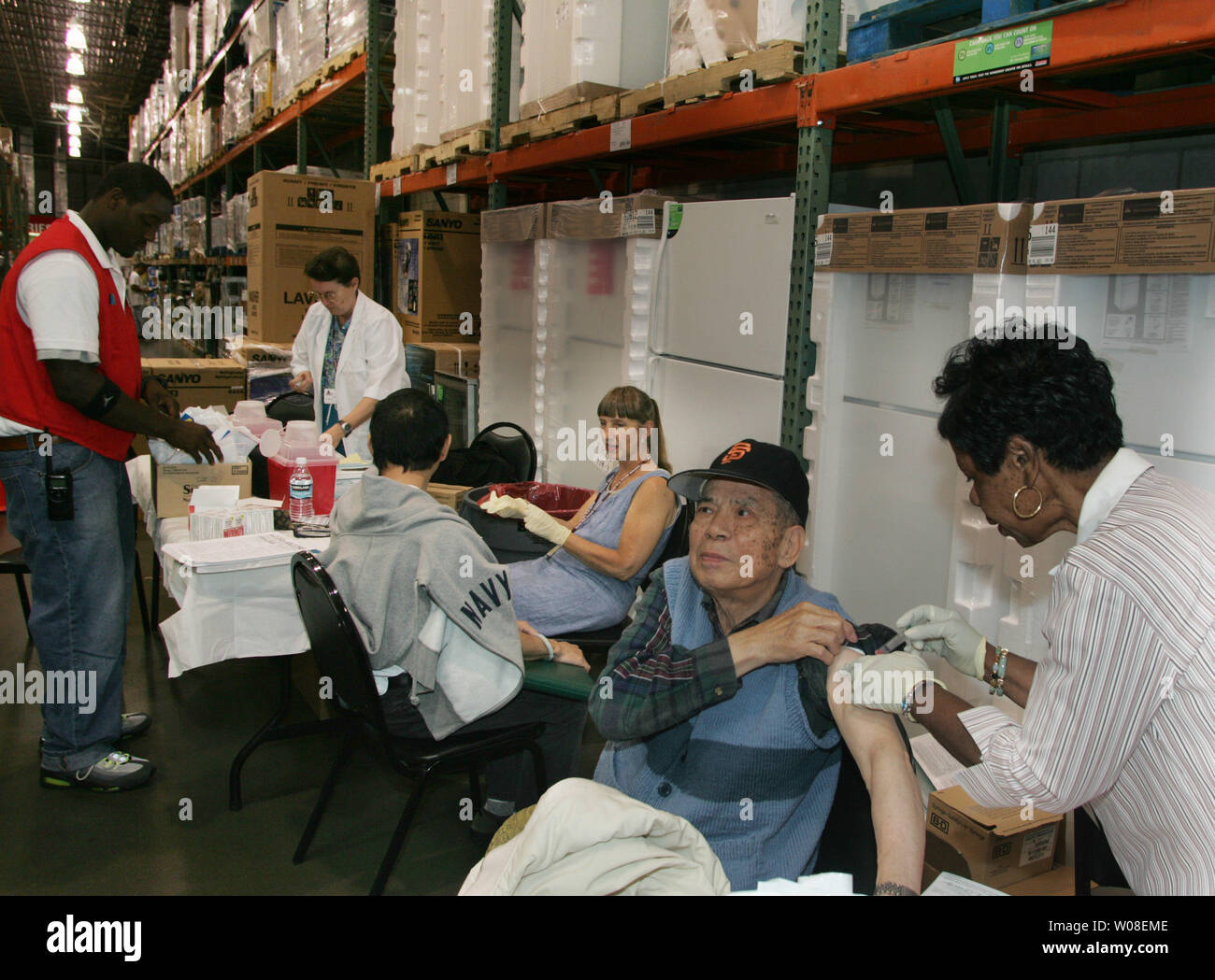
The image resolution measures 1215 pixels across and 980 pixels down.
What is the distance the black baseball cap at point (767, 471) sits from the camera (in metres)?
1.83

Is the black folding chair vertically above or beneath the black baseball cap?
beneath

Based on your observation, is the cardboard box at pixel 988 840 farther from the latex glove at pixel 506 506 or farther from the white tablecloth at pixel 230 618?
the white tablecloth at pixel 230 618

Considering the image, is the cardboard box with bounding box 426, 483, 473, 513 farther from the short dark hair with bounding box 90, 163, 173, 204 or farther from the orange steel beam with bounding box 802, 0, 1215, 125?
the orange steel beam with bounding box 802, 0, 1215, 125

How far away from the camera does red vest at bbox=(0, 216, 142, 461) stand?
294cm

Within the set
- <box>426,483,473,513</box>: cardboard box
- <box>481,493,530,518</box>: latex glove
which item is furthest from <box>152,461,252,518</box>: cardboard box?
<box>481,493,530,518</box>: latex glove

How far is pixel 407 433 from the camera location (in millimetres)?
2664

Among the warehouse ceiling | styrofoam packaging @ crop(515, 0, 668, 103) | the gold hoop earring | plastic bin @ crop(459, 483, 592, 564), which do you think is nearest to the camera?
the gold hoop earring

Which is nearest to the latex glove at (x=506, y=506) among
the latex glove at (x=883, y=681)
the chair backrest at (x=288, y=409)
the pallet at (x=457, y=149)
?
the latex glove at (x=883, y=681)

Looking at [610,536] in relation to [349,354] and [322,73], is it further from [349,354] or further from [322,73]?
[322,73]

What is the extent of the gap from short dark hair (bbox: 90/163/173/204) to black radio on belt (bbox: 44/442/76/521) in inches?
35.8

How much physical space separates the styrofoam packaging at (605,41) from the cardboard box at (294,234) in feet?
9.87

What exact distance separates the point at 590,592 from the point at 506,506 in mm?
430

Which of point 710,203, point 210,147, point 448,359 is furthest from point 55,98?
point 710,203

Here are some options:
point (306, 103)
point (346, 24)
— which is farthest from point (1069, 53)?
point (306, 103)
